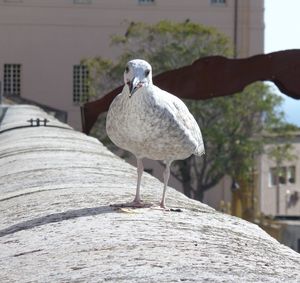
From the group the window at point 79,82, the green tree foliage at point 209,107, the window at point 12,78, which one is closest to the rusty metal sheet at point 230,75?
the green tree foliage at point 209,107

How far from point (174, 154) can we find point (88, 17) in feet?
164

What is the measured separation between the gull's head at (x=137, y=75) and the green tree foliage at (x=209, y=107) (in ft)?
119

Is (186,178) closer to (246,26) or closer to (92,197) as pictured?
(246,26)

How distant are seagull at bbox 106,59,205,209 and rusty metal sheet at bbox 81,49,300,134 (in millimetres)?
1747

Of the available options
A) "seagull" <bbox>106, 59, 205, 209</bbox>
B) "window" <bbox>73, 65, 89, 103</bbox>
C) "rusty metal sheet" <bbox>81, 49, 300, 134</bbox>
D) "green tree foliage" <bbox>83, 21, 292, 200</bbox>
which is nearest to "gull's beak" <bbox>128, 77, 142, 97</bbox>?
"seagull" <bbox>106, 59, 205, 209</bbox>

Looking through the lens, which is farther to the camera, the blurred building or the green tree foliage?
the blurred building

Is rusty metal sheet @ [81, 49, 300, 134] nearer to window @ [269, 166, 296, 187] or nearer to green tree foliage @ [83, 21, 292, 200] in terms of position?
green tree foliage @ [83, 21, 292, 200]

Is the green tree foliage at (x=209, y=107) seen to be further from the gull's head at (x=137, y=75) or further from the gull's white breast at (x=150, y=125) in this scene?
the gull's head at (x=137, y=75)

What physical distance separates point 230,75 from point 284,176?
4894 centimetres

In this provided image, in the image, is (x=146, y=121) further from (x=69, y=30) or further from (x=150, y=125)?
(x=69, y=30)

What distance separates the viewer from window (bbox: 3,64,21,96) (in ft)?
176

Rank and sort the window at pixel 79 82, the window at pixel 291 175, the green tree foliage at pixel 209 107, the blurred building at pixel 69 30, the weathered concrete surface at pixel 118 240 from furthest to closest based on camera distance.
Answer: the window at pixel 291 175
the window at pixel 79 82
the blurred building at pixel 69 30
the green tree foliage at pixel 209 107
the weathered concrete surface at pixel 118 240

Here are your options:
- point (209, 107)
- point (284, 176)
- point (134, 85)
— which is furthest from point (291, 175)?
point (134, 85)

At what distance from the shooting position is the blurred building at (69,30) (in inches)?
2100
